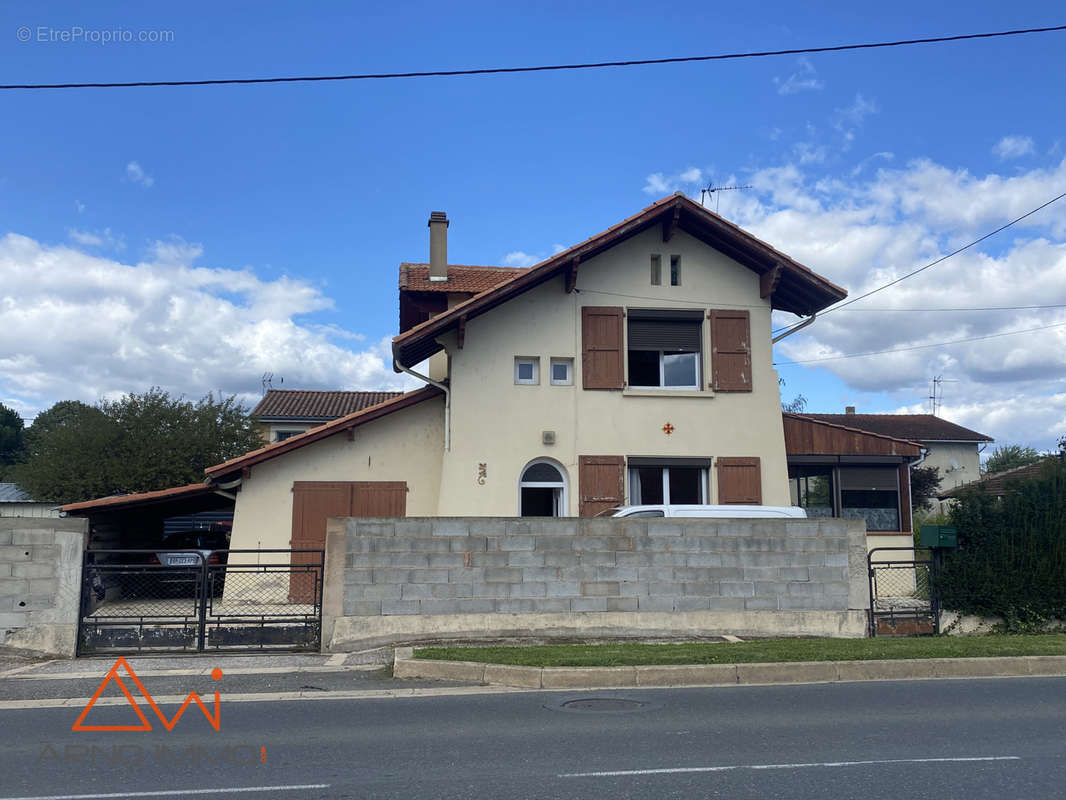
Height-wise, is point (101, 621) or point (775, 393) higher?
point (775, 393)

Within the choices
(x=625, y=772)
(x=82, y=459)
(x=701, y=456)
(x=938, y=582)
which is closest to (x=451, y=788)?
(x=625, y=772)

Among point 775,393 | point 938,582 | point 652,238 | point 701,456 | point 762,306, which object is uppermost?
point 652,238

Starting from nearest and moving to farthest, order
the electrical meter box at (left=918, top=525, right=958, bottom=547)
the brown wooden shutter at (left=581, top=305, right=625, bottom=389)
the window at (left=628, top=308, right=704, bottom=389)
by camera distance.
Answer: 1. the electrical meter box at (left=918, top=525, right=958, bottom=547)
2. the brown wooden shutter at (left=581, top=305, right=625, bottom=389)
3. the window at (left=628, top=308, right=704, bottom=389)

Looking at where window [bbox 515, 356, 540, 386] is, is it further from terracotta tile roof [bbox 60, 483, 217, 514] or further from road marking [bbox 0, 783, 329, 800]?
road marking [bbox 0, 783, 329, 800]

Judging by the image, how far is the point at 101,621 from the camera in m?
11.5

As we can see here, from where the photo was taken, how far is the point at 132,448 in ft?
98.7

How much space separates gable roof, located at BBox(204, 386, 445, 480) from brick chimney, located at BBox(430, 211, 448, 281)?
346cm

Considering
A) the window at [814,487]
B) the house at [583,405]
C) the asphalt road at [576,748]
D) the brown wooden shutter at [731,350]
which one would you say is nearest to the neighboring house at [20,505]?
the house at [583,405]

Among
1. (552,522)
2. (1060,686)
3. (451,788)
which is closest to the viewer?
(451,788)

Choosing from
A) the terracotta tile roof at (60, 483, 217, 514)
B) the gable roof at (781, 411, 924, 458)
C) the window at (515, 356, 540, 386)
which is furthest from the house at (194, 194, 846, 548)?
the gable roof at (781, 411, 924, 458)

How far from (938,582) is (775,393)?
5.25 metres

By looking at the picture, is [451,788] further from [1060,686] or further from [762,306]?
[762,306]

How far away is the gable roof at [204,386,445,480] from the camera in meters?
17.1

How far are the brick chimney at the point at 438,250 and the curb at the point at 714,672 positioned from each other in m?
11.5
